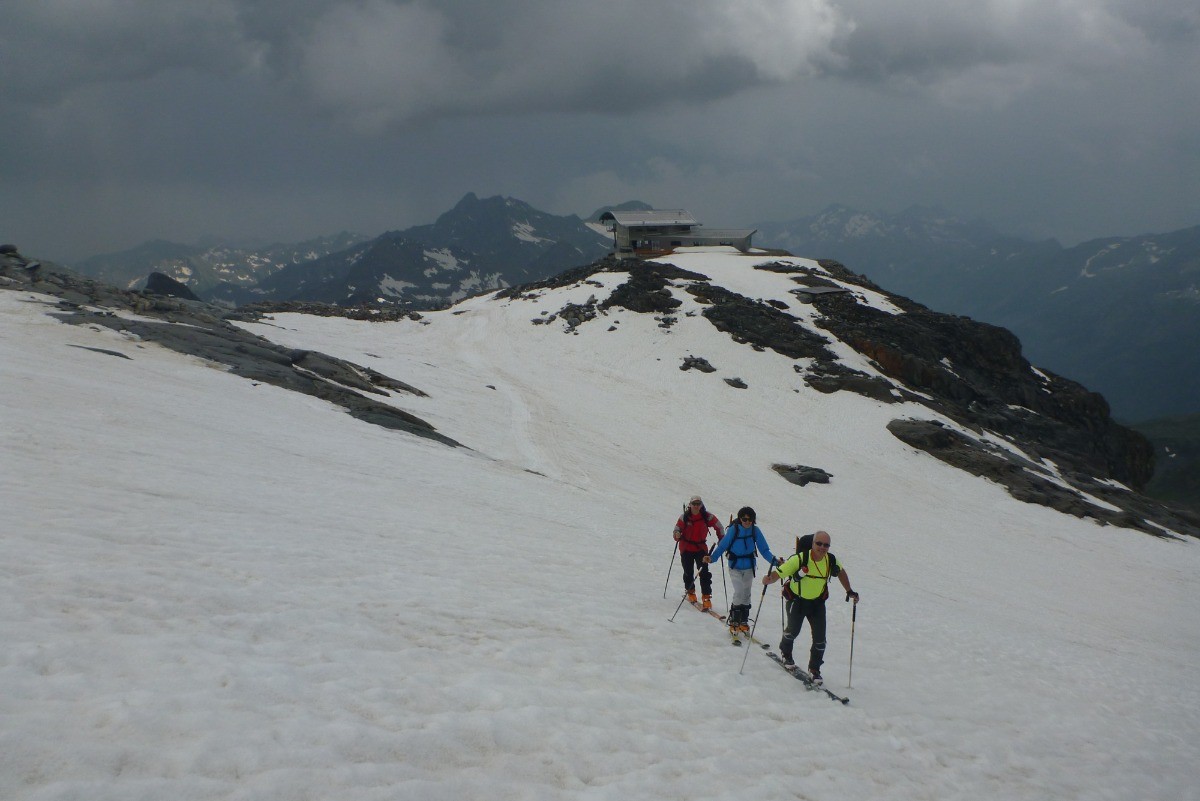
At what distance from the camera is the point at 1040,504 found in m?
37.3

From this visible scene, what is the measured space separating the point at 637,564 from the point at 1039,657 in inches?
390

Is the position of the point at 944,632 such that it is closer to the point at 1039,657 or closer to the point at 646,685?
the point at 1039,657

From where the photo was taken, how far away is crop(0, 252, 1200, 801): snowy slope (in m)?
5.71

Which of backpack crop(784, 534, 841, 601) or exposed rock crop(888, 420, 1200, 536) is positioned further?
exposed rock crop(888, 420, 1200, 536)

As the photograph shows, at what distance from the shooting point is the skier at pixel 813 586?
1012 cm

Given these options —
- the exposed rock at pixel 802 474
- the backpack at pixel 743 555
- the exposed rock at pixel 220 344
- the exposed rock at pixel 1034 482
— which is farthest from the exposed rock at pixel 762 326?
the backpack at pixel 743 555

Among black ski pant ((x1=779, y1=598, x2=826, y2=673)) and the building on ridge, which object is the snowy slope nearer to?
black ski pant ((x1=779, y1=598, x2=826, y2=673))

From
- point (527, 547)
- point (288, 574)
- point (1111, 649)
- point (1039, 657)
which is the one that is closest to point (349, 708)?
point (288, 574)

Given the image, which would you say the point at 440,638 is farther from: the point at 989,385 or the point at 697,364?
the point at 989,385

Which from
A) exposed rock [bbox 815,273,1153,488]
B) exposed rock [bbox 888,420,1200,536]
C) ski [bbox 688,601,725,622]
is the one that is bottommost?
ski [bbox 688,601,725,622]

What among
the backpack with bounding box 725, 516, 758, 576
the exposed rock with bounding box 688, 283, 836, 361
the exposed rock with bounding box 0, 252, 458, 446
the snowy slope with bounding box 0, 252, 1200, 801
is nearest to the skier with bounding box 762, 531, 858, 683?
the snowy slope with bounding box 0, 252, 1200, 801

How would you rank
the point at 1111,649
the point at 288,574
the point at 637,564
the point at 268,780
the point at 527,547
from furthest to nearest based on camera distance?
the point at 1111,649
the point at 637,564
the point at 527,547
the point at 288,574
the point at 268,780

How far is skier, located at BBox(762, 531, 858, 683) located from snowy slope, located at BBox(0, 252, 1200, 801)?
2.90ft

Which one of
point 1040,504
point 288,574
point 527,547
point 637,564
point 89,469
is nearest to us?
point 288,574
